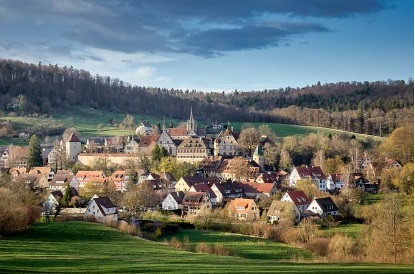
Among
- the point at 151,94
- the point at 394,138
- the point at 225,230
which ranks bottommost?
the point at 225,230

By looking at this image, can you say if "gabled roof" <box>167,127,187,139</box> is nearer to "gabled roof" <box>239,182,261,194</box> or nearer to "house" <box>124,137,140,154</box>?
"house" <box>124,137,140,154</box>

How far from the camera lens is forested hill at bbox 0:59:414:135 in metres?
124

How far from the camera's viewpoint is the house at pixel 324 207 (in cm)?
5203

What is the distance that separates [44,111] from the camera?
13512 centimetres

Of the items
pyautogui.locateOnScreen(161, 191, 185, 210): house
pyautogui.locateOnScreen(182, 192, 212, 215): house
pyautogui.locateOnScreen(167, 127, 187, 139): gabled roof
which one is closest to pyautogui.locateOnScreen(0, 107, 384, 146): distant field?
pyautogui.locateOnScreen(167, 127, 187, 139): gabled roof

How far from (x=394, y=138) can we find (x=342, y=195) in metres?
24.5

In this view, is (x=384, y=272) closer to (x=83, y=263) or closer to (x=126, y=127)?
(x=83, y=263)

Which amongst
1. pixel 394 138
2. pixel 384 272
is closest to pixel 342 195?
pixel 394 138

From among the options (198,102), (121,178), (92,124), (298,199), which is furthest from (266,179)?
(198,102)

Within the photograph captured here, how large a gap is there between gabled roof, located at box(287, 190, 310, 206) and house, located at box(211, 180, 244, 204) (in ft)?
24.7

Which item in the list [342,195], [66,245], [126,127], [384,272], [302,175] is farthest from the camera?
[126,127]

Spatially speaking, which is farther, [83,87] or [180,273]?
[83,87]

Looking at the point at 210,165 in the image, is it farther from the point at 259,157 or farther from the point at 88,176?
the point at 88,176

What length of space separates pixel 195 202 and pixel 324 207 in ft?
43.1
